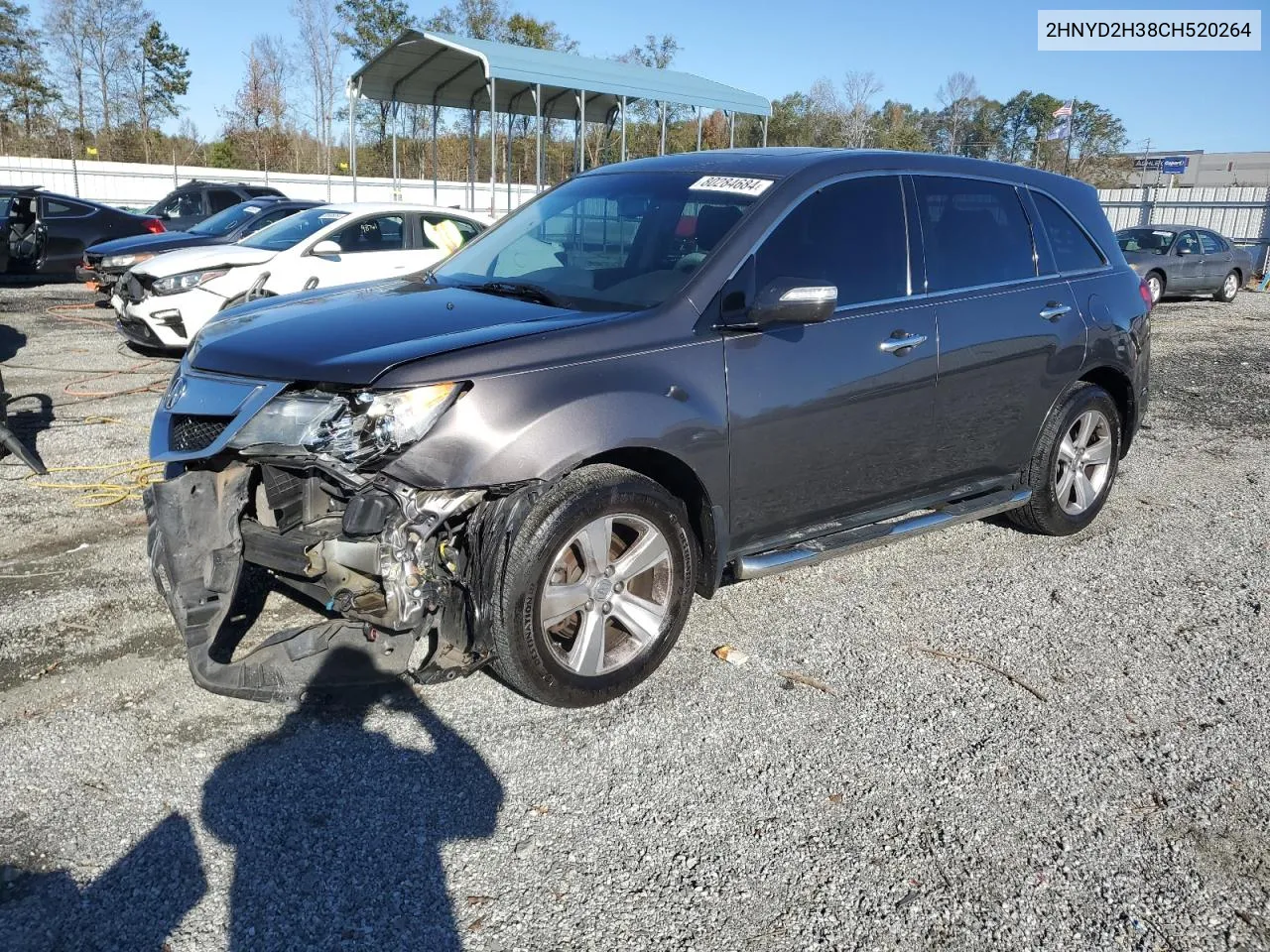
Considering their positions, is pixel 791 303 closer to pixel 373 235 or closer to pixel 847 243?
pixel 847 243

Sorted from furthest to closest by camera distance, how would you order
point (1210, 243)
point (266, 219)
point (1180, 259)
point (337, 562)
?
point (1210, 243)
point (1180, 259)
point (266, 219)
point (337, 562)

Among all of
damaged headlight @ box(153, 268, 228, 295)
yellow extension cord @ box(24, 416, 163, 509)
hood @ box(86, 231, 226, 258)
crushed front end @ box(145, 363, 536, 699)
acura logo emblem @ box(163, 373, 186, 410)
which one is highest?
hood @ box(86, 231, 226, 258)

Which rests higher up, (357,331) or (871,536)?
(357,331)

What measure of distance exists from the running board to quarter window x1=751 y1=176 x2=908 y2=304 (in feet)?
3.30

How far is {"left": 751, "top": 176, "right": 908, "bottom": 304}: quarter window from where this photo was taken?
4.04 m

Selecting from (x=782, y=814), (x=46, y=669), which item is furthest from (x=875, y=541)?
(x=46, y=669)

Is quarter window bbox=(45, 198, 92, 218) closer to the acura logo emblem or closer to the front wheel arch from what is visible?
the acura logo emblem

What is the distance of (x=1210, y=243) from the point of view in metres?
20.7

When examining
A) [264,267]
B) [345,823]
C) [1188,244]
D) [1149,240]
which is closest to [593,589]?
[345,823]

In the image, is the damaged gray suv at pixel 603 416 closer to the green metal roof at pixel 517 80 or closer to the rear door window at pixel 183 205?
the green metal roof at pixel 517 80

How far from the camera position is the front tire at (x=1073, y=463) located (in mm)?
5230

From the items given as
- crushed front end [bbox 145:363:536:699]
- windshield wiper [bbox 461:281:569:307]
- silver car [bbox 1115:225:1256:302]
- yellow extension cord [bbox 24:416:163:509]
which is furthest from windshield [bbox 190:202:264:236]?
silver car [bbox 1115:225:1256:302]

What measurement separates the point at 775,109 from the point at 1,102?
130ft

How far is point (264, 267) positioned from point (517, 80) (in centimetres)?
1043
